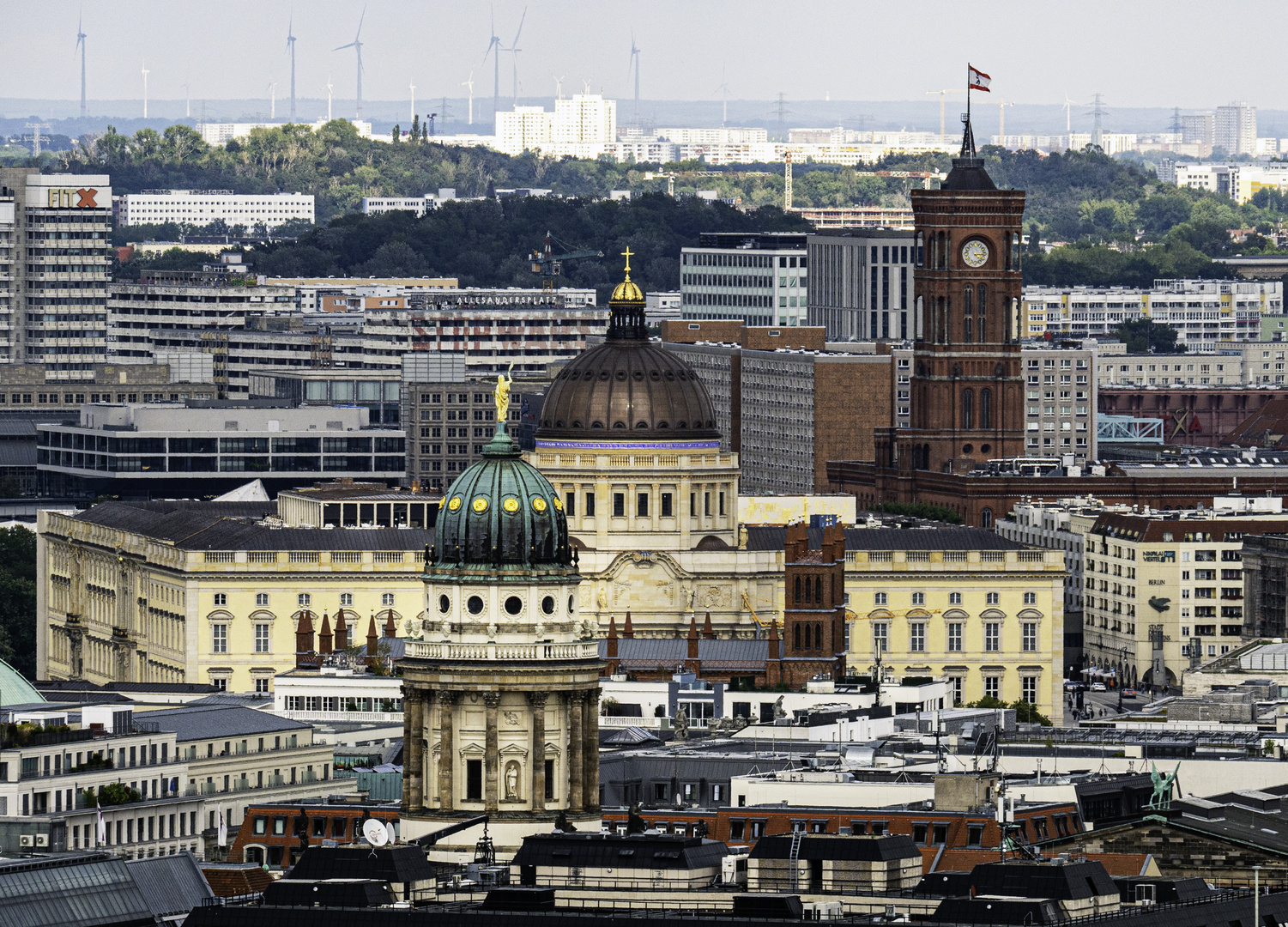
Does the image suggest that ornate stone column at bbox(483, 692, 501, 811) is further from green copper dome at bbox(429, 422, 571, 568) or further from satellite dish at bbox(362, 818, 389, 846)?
satellite dish at bbox(362, 818, 389, 846)

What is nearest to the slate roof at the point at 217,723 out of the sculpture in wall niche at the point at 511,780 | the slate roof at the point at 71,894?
the sculpture in wall niche at the point at 511,780

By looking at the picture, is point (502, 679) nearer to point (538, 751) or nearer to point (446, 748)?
point (538, 751)

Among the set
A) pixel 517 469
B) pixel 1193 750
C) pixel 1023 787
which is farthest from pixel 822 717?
pixel 517 469

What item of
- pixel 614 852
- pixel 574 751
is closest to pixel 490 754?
pixel 574 751

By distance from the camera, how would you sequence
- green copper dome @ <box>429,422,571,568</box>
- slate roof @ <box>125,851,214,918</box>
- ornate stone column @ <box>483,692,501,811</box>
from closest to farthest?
slate roof @ <box>125,851,214,918</box> < ornate stone column @ <box>483,692,501,811</box> < green copper dome @ <box>429,422,571,568</box>

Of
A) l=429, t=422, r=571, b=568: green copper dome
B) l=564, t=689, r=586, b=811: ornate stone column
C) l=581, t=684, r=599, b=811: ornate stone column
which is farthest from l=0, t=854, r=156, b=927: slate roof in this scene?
l=581, t=684, r=599, b=811: ornate stone column

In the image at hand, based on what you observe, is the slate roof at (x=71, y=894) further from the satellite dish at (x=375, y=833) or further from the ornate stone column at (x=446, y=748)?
the ornate stone column at (x=446, y=748)
